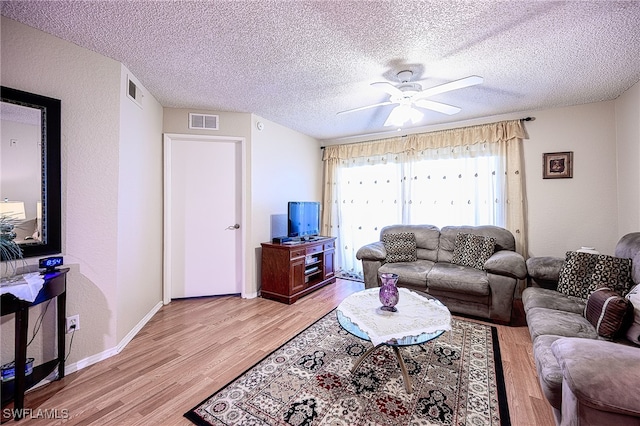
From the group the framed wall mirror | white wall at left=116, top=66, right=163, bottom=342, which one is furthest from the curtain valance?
the framed wall mirror

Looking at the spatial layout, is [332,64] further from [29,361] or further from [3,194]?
[29,361]

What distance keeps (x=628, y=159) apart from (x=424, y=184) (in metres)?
2.04

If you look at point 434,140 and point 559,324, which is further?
point 434,140

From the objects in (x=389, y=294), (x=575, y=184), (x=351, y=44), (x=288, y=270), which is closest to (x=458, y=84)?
(x=351, y=44)

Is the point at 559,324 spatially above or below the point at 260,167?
below

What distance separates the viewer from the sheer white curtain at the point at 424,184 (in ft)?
11.1

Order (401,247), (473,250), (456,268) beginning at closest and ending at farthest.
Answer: (456,268), (473,250), (401,247)

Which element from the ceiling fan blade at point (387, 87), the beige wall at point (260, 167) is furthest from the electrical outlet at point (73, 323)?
the ceiling fan blade at point (387, 87)

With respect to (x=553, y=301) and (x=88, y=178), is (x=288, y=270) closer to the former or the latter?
(x=88, y=178)

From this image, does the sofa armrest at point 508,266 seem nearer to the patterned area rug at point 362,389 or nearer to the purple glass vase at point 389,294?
the patterned area rug at point 362,389

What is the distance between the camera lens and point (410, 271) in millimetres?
3025

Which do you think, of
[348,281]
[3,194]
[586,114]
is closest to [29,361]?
[3,194]

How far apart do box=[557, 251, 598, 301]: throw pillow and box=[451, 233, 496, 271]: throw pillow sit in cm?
72

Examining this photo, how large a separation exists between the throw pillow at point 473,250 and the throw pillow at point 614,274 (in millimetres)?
925
